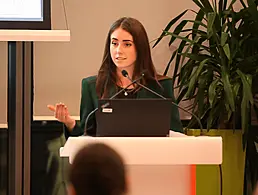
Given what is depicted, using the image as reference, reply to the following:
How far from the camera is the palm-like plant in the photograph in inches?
118

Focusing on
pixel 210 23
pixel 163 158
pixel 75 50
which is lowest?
pixel 163 158

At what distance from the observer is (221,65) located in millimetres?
3111

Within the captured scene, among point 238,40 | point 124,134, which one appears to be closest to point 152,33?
point 238,40

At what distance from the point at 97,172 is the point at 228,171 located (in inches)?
100.0

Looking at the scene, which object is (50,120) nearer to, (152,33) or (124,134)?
(152,33)

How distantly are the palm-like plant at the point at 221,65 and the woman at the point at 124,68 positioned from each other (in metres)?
0.61

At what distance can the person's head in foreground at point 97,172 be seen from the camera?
786 mm

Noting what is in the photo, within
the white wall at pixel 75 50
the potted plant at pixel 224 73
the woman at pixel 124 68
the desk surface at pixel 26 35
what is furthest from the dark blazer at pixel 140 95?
the white wall at pixel 75 50

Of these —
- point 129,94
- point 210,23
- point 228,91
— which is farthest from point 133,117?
point 210,23

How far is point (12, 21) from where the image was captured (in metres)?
2.14

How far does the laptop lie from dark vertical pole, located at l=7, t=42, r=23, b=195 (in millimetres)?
623

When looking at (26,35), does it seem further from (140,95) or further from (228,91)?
(228,91)

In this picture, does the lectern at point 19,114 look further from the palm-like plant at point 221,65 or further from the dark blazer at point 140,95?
the palm-like plant at point 221,65

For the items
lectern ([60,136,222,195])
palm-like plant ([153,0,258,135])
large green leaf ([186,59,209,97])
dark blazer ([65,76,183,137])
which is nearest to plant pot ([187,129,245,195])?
palm-like plant ([153,0,258,135])
